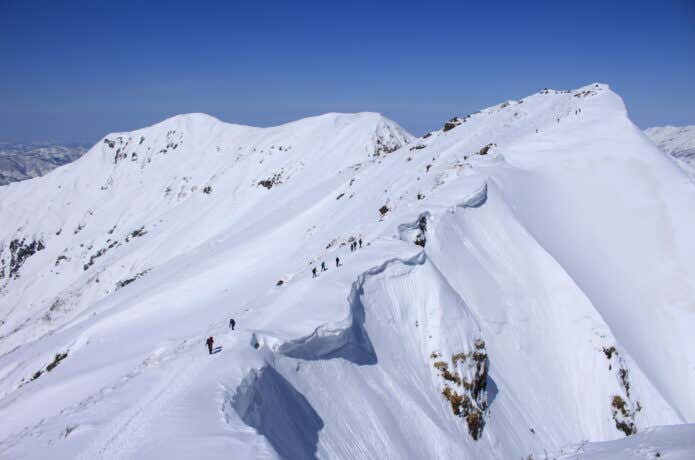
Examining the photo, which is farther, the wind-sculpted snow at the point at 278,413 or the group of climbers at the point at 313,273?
the group of climbers at the point at 313,273

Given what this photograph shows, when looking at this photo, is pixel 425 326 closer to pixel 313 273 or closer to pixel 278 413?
pixel 313 273

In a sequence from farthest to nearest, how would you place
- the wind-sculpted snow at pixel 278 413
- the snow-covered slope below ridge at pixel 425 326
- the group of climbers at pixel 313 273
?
the group of climbers at pixel 313 273
the snow-covered slope below ridge at pixel 425 326
the wind-sculpted snow at pixel 278 413

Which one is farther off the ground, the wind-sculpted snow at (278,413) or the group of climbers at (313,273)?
the group of climbers at (313,273)

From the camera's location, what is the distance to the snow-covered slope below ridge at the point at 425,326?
531 inches

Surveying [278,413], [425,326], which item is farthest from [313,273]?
[278,413]

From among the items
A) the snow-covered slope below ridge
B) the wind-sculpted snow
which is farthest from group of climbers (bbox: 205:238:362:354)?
the wind-sculpted snow

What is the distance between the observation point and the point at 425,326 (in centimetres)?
2030

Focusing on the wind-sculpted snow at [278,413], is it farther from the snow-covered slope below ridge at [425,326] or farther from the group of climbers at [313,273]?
the group of climbers at [313,273]

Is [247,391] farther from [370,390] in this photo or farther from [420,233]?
[420,233]

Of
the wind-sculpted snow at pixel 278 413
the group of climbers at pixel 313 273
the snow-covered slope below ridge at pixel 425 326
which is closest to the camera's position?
the wind-sculpted snow at pixel 278 413

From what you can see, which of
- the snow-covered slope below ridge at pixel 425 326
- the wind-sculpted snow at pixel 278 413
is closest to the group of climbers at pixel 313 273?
the snow-covered slope below ridge at pixel 425 326

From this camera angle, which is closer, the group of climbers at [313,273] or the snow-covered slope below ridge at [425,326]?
the snow-covered slope below ridge at [425,326]

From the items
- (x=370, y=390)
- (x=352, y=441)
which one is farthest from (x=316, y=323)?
(x=352, y=441)

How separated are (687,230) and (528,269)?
41.5 ft
